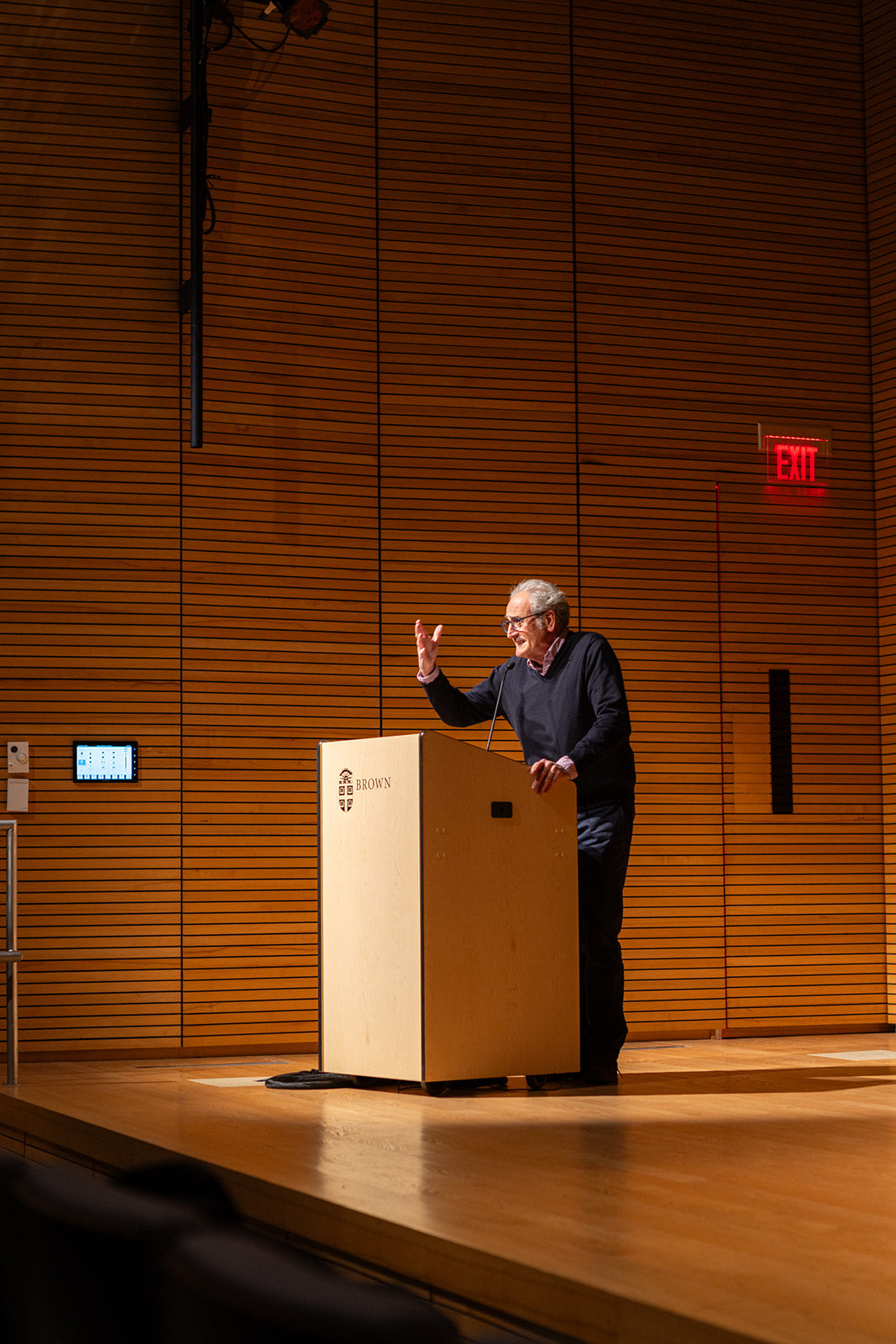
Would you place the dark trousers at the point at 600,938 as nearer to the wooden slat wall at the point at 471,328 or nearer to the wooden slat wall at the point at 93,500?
the wooden slat wall at the point at 471,328

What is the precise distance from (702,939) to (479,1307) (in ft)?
14.3

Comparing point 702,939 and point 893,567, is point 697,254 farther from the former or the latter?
point 702,939

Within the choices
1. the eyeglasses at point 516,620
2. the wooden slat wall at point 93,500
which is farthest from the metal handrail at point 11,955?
the eyeglasses at point 516,620

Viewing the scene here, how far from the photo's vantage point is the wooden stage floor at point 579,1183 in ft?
5.65

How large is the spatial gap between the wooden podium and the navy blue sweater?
0.81 ft

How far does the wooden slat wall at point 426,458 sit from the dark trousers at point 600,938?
202cm

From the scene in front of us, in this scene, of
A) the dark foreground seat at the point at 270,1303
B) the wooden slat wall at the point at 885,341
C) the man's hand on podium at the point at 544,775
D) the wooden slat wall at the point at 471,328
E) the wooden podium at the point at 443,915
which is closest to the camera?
the dark foreground seat at the point at 270,1303

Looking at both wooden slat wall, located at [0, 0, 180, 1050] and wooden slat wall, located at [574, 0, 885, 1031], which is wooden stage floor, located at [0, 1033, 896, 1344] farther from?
wooden slat wall, located at [574, 0, 885, 1031]

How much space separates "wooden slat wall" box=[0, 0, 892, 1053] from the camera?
5586 mm

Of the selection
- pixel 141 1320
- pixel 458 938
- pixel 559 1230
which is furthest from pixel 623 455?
pixel 141 1320

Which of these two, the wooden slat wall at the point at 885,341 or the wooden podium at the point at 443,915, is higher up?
the wooden slat wall at the point at 885,341

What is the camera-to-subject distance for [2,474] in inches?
217

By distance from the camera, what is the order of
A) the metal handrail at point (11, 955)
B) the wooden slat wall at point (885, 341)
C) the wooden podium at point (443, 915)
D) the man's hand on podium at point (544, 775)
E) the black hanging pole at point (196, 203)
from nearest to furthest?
the wooden podium at point (443, 915) < the man's hand on podium at point (544, 775) < the metal handrail at point (11, 955) < the black hanging pole at point (196, 203) < the wooden slat wall at point (885, 341)

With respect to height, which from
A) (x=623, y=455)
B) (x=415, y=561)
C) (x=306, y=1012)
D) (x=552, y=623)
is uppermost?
(x=623, y=455)
